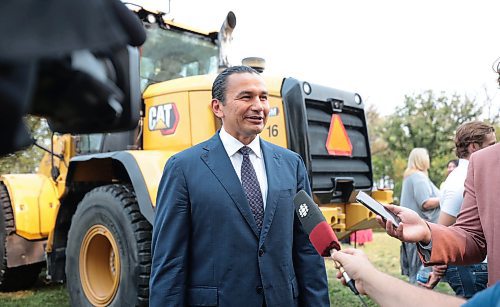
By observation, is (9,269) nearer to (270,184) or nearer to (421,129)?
(270,184)

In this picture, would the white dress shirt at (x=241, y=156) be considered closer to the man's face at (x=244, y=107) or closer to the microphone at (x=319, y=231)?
the man's face at (x=244, y=107)

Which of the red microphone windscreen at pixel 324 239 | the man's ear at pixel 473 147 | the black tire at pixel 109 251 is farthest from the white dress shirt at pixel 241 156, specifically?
the man's ear at pixel 473 147

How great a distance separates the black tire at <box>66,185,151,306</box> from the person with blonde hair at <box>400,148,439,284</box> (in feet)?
10.5

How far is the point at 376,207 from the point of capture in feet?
6.58

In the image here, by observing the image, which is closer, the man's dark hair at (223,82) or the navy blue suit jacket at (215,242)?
the navy blue suit jacket at (215,242)

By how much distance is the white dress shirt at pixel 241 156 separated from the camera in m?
2.55

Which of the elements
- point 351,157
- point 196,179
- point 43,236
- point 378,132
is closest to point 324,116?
point 351,157

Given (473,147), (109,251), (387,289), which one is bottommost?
(109,251)

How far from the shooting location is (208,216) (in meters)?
2.37

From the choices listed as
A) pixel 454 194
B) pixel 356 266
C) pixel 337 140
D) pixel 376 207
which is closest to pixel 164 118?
pixel 337 140

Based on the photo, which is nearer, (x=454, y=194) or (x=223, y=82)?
(x=223, y=82)

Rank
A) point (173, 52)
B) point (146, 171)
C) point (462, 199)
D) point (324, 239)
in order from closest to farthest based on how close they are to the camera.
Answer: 1. point (324, 239)
2. point (462, 199)
3. point (146, 171)
4. point (173, 52)

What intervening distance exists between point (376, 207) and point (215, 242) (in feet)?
2.48

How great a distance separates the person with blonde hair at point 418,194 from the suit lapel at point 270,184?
371 centimetres
